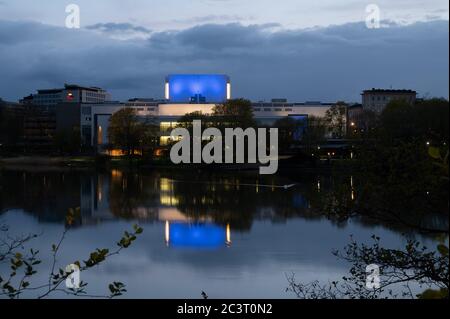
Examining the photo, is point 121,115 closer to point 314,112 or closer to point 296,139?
point 296,139

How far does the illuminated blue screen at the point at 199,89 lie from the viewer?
72.8 meters

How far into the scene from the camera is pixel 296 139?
52.0 metres

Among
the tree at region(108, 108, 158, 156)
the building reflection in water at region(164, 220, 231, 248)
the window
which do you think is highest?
the window

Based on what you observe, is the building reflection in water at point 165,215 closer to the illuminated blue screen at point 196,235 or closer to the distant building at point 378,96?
the illuminated blue screen at point 196,235

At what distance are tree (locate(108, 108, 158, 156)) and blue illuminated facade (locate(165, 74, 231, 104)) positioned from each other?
2066cm

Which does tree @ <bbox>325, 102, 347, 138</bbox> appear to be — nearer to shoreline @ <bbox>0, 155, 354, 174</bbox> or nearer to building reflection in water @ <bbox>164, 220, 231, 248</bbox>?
shoreline @ <bbox>0, 155, 354, 174</bbox>

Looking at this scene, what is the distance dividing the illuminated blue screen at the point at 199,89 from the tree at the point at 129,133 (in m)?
20.6

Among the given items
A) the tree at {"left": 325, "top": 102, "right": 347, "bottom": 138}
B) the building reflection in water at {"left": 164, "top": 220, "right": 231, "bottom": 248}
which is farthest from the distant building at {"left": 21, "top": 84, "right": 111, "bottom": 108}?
the building reflection in water at {"left": 164, "top": 220, "right": 231, "bottom": 248}

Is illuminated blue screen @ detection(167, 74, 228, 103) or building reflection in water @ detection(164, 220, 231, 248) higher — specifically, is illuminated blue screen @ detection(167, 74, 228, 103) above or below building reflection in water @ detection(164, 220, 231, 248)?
above

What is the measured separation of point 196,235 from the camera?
52.9ft

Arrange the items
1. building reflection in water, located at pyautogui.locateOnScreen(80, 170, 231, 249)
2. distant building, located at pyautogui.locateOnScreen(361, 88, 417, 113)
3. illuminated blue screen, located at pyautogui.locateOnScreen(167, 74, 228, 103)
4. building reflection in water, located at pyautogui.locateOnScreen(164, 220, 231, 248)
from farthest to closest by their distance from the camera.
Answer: distant building, located at pyautogui.locateOnScreen(361, 88, 417, 113) → illuminated blue screen, located at pyautogui.locateOnScreen(167, 74, 228, 103) → building reflection in water, located at pyautogui.locateOnScreen(80, 170, 231, 249) → building reflection in water, located at pyautogui.locateOnScreen(164, 220, 231, 248)

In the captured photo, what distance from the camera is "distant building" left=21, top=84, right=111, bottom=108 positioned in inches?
4209

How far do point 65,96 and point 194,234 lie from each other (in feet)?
310

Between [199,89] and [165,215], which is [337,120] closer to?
[199,89]
